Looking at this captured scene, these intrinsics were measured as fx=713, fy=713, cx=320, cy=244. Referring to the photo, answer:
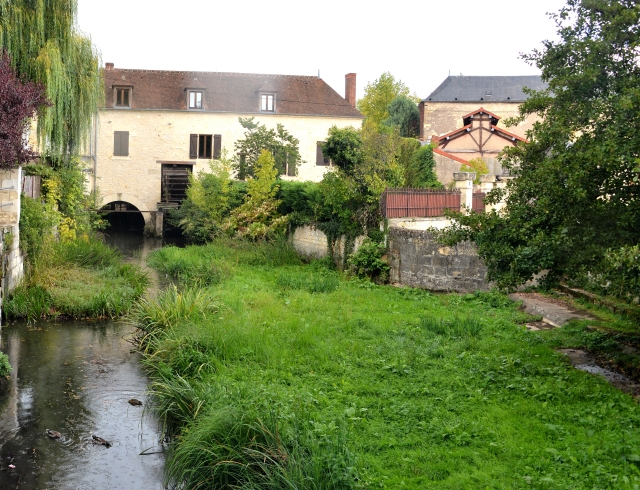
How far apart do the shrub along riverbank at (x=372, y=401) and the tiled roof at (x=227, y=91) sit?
2715 centimetres

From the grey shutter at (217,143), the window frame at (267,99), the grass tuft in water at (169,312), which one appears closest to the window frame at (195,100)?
the grey shutter at (217,143)

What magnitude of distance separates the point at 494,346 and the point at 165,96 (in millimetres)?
31917

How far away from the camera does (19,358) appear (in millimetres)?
11086

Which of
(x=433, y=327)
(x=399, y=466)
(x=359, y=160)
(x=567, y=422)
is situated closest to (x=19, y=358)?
(x=433, y=327)

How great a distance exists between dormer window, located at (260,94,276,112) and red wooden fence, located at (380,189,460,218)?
20210 millimetres

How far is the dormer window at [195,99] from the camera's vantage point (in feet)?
127

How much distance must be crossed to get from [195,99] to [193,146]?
2.57 meters

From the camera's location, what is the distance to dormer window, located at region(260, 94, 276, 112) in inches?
1550

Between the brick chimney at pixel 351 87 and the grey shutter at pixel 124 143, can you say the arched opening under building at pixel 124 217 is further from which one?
the brick chimney at pixel 351 87

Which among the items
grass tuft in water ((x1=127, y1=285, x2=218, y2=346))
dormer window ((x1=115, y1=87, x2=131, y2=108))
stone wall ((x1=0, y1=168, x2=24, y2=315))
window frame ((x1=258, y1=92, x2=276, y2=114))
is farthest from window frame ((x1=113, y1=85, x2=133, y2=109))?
grass tuft in water ((x1=127, y1=285, x2=218, y2=346))

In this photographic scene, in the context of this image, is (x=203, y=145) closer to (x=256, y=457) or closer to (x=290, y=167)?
(x=290, y=167)

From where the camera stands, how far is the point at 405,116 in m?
54.7

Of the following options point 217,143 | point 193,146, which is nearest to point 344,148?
point 217,143

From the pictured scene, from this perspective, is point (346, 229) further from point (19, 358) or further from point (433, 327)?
point (19, 358)
